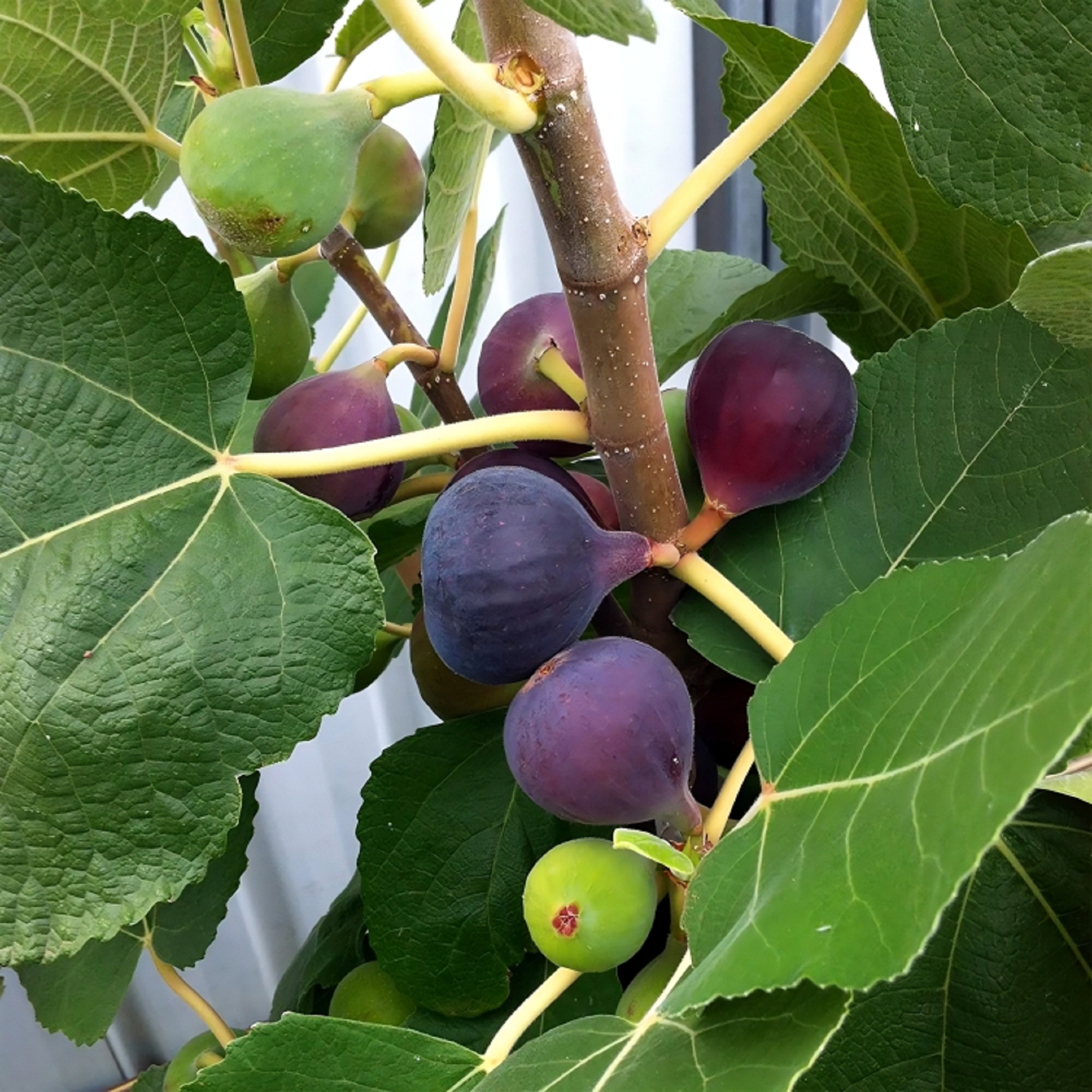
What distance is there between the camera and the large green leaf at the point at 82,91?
1.24ft

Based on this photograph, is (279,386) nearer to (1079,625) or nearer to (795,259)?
(795,259)

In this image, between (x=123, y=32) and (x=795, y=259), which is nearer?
(x=123, y=32)

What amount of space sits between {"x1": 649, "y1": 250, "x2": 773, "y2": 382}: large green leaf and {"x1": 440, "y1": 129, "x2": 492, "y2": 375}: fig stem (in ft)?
0.36

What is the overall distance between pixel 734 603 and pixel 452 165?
224 millimetres

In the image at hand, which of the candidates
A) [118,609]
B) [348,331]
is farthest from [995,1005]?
[348,331]

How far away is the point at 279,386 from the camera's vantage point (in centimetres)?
50

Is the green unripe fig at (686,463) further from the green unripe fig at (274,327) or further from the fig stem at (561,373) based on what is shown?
the green unripe fig at (274,327)

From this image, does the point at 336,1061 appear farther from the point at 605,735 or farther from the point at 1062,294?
the point at 1062,294

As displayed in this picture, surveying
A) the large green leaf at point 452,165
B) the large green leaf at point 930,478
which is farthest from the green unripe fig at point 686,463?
the large green leaf at point 452,165

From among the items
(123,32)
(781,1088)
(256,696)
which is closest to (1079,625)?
(781,1088)

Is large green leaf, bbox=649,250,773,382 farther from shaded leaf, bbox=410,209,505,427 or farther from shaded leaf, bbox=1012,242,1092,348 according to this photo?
shaded leaf, bbox=1012,242,1092,348

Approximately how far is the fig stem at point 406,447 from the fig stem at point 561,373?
0.08 feet

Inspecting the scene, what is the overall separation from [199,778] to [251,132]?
0.71 feet

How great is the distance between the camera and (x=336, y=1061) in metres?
0.35
